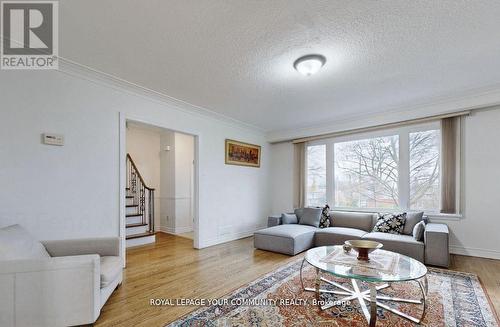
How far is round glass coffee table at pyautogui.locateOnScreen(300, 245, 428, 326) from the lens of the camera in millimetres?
1871

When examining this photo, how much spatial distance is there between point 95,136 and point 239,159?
2.89 meters

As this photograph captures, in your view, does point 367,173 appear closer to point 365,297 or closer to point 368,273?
point 365,297

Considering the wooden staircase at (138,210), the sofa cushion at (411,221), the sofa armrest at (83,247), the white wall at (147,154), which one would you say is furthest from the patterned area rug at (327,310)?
the white wall at (147,154)

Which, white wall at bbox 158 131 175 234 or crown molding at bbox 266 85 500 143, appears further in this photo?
white wall at bbox 158 131 175 234

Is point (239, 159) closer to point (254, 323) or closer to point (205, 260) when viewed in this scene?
point (205, 260)

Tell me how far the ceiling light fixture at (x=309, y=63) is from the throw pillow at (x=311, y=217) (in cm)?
294

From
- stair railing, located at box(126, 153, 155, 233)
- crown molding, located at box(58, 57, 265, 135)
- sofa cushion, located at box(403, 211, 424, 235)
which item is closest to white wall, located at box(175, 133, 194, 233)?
stair railing, located at box(126, 153, 155, 233)

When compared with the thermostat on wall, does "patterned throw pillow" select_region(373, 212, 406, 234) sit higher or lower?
lower

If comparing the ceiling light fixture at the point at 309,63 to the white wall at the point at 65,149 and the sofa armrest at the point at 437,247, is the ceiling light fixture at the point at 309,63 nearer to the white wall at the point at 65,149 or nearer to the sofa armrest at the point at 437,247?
the white wall at the point at 65,149

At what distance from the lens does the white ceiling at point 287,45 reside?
190cm

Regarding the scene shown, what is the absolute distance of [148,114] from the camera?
3.66 m

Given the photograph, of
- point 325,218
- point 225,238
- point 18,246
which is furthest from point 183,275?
point 325,218

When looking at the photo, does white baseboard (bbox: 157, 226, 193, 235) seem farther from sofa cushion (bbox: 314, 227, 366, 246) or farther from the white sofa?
the white sofa

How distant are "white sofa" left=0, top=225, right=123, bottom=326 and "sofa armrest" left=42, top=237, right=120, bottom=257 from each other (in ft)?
1.68
